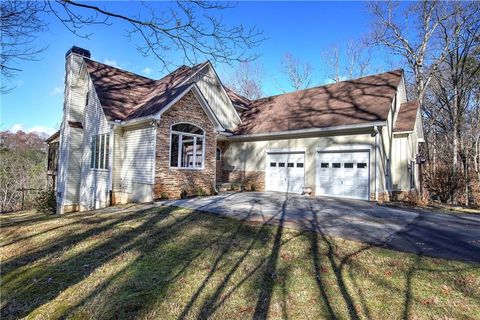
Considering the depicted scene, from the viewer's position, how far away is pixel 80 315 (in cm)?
372

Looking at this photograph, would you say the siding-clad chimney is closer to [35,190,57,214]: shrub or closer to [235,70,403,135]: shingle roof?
[35,190,57,214]: shrub

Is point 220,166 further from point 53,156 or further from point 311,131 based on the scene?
point 53,156

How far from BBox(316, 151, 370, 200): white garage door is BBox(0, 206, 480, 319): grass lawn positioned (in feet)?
24.0

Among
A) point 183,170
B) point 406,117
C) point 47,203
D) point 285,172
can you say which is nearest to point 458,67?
point 406,117

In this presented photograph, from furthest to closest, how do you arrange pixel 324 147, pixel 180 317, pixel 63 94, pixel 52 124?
1. pixel 52 124
2. pixel 63 94
3. pixel 324 147
4. pixel 180 317

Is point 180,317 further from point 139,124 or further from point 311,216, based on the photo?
point 139,124

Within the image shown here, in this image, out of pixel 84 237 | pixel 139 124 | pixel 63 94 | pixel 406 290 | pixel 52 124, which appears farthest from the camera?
pixel 52 124

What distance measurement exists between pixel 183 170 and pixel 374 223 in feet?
26.2

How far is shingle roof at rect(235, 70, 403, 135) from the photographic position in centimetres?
1330

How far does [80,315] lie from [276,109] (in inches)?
640

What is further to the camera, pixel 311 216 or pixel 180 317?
pixel 311 216

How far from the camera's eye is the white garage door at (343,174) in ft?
41.8

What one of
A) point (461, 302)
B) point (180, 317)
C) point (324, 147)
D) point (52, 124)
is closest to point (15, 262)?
point (180, 317)

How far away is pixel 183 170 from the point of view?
12.7 metres
